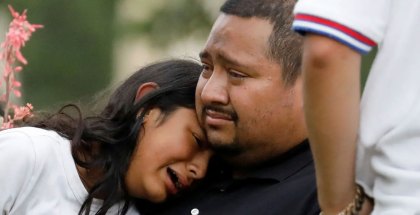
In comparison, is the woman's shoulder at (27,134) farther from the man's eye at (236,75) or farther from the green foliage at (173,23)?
the green foliage at (173,23)

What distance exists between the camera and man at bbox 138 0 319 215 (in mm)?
3348

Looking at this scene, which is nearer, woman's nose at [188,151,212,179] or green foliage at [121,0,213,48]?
woman's nose at [188,151,212,179]

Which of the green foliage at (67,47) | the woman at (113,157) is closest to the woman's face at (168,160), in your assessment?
the woman at (113,157)

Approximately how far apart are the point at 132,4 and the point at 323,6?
1056 cm

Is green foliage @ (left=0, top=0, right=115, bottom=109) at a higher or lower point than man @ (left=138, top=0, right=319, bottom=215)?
lower

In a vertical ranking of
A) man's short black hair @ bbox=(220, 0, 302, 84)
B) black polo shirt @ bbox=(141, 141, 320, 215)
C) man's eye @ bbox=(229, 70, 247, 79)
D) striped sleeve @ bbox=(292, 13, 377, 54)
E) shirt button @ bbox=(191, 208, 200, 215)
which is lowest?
shirt button @ bbox=(191, 208, 200, 215)

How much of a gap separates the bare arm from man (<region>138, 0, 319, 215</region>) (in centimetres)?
79

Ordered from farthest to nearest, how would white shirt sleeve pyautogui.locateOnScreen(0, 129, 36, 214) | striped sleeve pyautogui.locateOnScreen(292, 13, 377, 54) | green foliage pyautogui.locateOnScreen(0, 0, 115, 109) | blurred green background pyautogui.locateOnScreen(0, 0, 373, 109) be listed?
1. blurred green background pyautogui.locateOnScreen(0, 0, 373, 109)
2. green foliage pyautogui.locateOnScreen(0, 0, 115, 109)
3. white shirt sleeve pyautogui.locateOnScreen(0, 129, 36, 214)
4. striped sleeve pyautogui.locateOnScreen(292, 13, 377, 54)

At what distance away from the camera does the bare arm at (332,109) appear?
2340 millimetres

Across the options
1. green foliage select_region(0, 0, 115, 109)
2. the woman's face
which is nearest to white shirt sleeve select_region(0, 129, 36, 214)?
the woman's face

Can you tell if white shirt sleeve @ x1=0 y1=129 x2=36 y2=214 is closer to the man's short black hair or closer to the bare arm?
the man's short black hair

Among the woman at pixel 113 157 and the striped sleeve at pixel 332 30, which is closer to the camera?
the striped sleeve at pixel 332 30

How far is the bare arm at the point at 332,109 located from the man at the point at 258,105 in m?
0.79

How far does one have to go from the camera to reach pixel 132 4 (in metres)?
12.8
